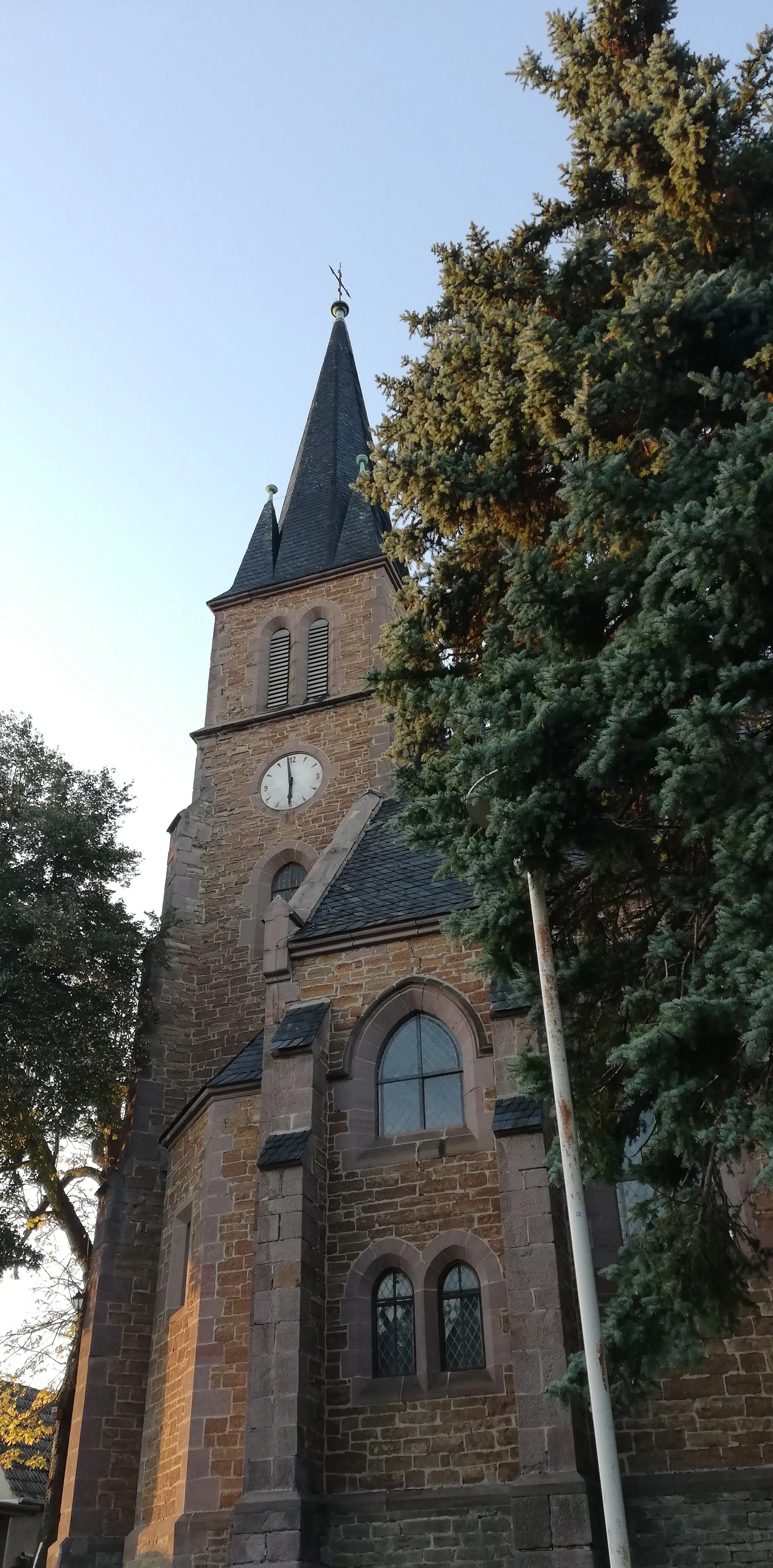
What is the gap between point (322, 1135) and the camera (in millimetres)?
12625

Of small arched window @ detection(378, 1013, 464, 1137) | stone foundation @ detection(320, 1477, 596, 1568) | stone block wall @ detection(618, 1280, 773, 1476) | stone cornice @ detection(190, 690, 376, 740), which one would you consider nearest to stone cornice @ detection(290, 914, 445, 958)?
small arched window @ detection(378, 1013, 464, 1137)

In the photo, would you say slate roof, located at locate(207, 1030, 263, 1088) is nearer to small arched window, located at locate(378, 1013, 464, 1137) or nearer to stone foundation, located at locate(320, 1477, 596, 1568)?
small arched window, located at locate(378, 1013, 464, 1137)

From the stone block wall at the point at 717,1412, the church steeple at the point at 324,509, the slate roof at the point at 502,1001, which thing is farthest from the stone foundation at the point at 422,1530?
the church steeple at the point at 324,509

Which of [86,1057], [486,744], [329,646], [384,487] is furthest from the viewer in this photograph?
[329,646]

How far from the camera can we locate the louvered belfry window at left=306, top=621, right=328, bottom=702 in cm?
2194

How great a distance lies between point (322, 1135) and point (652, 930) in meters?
5.47

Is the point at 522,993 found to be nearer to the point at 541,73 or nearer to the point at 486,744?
the point at 486,744

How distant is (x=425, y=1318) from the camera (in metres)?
11.6

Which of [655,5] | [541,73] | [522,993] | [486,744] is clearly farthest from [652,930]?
[655,5]

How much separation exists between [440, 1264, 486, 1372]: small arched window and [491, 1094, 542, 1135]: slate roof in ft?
5.24

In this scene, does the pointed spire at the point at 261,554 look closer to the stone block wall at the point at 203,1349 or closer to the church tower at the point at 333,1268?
the church tower at the point at 333,1268

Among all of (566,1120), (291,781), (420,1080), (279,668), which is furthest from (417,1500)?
(279,668)

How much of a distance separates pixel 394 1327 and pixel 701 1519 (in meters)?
3.18

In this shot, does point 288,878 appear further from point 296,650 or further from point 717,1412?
point 717,1412
